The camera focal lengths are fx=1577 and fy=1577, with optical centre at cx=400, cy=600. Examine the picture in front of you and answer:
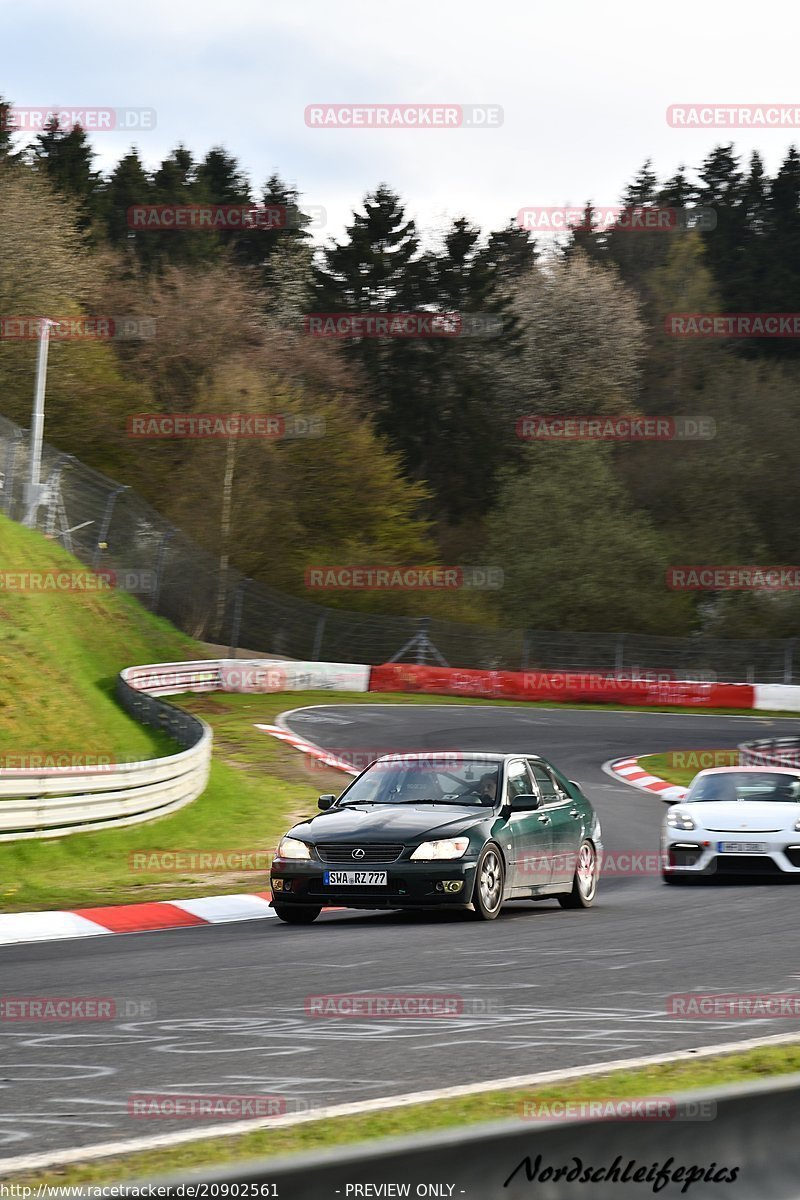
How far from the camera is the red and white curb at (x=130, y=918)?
38.0 feet

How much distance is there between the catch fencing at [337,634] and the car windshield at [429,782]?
26008 millimetres

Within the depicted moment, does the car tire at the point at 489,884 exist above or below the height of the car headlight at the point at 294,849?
below

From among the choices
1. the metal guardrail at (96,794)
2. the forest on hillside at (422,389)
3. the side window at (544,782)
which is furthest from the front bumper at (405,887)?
the forest on hillside at (422,389)

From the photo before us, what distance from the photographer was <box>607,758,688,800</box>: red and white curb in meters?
24.7

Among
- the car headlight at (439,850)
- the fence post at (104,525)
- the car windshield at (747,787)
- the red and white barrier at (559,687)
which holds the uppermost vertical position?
the fence post at (104,525)

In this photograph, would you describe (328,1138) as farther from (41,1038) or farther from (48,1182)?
(41,1038)

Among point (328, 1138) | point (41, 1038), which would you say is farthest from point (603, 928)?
point (328, 1138)

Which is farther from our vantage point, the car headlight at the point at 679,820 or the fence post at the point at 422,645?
the fence post at the point at 422,645

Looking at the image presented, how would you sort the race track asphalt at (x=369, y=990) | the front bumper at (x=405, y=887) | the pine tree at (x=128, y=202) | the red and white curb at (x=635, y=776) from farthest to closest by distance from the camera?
the pine tree at (x=128, y=202)
the red and white curb at (x=635, y=776)
the front bumper at (x=405, y=887)
the race track asphalt at (x=369, y=990)

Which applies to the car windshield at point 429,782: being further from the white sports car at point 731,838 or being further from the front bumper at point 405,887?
the white sports car at point 731,838

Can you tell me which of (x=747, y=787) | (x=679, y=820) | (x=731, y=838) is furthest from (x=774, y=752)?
(x=731, y=838)

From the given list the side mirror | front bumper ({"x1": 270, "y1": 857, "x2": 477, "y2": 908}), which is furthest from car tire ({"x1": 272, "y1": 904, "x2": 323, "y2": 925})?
the side mirror

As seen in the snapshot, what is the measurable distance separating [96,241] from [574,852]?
205ft

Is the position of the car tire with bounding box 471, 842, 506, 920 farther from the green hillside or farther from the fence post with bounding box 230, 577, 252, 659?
the fence post with bounding box 230, 577, 252, 659
